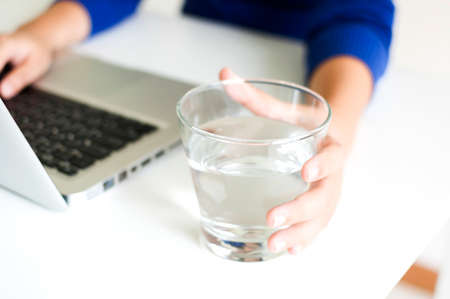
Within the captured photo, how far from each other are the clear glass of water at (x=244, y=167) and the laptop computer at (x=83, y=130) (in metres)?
0.11

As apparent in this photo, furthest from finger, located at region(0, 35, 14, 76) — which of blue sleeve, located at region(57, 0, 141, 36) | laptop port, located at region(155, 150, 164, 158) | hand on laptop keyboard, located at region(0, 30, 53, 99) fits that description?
laptop port, located at region(155, 150, 164, 158)

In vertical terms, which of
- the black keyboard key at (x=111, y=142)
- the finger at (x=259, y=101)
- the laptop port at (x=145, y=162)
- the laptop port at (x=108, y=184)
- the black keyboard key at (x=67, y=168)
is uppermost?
the finger at (x=259, y=101)

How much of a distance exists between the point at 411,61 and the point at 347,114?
2.78 ft

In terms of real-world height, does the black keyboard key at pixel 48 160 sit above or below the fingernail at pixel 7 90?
above

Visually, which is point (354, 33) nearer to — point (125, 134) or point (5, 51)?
point (125, 134)

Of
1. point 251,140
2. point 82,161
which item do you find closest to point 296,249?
point 251,140

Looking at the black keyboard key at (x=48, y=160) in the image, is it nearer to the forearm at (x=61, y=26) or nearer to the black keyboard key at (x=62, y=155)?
the black keyboard key at (x=62, y=155)

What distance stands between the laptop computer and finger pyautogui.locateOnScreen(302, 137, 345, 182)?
0.61 ft

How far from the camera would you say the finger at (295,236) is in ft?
1.40

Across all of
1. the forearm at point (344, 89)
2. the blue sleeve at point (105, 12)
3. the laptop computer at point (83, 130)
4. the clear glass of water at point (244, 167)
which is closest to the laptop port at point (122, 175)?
the laptop computer at point (83, 130)

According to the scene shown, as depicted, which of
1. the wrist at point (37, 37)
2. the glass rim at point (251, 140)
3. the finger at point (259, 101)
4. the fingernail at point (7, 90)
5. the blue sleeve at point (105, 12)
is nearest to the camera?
the glass rim at point (251, 140)

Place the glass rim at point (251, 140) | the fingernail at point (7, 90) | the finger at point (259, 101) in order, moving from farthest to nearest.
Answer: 1. the fingernail at point (7, 90)
2. the finger at point (259, 101)
3. the glass rim at point (251, 140)

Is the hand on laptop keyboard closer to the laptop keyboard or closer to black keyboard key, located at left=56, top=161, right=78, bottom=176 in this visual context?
the laptop keyboard

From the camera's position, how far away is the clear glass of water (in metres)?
0.41
